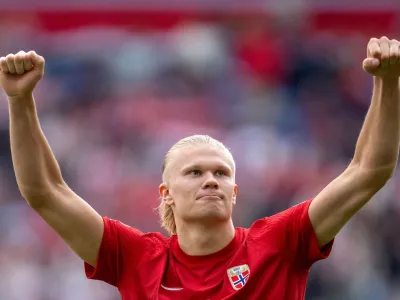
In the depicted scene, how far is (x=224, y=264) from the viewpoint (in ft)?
12.5

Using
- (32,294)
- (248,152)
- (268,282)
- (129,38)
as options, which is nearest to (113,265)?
(268,282)

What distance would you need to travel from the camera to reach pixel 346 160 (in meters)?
9.57

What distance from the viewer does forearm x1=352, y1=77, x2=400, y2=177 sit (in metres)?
3.44

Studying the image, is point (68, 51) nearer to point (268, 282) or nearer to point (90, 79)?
point (90, 79)

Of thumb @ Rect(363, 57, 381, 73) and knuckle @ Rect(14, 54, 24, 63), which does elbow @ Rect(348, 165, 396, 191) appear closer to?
thumb @ Rect(363, 57, 381, 73)

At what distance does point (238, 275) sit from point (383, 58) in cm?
108

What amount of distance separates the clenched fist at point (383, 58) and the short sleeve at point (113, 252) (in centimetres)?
130

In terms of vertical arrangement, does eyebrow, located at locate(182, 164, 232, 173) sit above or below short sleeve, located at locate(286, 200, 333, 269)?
above

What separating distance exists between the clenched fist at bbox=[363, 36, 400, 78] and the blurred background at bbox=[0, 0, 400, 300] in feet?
17.0

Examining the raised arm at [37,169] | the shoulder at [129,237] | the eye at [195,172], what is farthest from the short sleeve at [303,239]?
the raised arm at [37,169]

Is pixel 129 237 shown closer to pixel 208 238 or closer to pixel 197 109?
pixel 208 238

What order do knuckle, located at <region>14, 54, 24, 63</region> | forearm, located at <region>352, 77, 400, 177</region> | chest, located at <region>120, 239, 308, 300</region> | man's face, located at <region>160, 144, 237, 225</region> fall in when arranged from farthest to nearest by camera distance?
man's face, located at <region>160, 144, 237, 225</region>, chest, located at <region>120, 239, 308, 300</region>, knuckle, located at <region>14, 54, 24, 63</region>, forearm, located at <region>352, 77, 400, 177</region>

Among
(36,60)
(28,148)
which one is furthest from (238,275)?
(36,60)

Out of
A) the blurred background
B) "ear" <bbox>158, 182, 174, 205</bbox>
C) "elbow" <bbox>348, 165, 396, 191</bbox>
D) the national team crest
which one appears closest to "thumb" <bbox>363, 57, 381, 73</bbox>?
"elbow" <bbox>348, 165, 396, 191</bbox>
